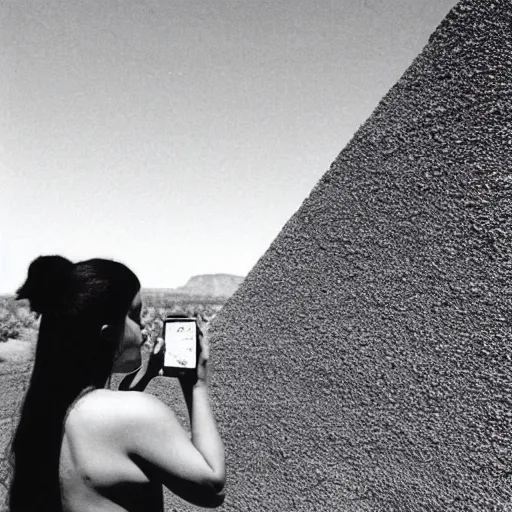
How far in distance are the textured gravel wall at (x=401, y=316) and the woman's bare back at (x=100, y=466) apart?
3.33 ft

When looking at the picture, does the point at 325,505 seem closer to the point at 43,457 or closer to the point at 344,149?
the point at 43,457

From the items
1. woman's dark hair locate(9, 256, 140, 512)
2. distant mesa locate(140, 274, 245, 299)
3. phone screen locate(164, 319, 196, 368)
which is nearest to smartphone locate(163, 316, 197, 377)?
phone screen locate(164, 319, 196, 368)

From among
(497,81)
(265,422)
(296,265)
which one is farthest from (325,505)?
(497,81)

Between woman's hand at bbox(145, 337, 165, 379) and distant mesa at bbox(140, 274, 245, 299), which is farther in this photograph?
distant mesa at bbox(140, 274, 245, 299)

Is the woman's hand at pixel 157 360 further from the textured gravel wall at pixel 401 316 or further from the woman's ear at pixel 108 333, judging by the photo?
the textured gravel wall at pixel 401 316

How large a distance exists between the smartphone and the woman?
0.10 meters

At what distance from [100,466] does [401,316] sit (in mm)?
1252

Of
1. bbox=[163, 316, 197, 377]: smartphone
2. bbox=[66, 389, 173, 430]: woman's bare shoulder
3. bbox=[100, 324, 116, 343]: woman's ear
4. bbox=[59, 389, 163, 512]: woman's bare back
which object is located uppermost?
bbox=[100, 324, 116, 343]: woman's ear

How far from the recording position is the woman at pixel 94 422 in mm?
1322

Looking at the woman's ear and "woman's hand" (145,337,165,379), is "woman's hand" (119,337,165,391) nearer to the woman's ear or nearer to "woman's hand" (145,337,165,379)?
"woman's hand" (145,337,165,379)

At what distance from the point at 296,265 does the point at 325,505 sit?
1087mm

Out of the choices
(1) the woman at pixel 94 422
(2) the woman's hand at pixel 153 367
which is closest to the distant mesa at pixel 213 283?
(2) the woman's hand at pixel 153 367

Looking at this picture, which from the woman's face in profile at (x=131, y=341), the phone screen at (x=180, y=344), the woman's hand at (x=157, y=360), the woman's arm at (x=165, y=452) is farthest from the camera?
the woman's hand at (x=157, y=360)

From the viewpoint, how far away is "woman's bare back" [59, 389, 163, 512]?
52.0 inches
